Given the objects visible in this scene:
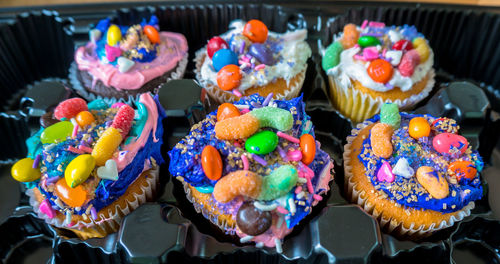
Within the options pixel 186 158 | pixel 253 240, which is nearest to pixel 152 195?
pixel 186 158

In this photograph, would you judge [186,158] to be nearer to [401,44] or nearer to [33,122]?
[33,122]

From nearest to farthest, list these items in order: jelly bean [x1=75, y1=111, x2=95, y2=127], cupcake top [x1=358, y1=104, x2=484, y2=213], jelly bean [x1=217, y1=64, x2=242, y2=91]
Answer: cupcake top [x1=358, y1=104, x2=484, y2=213] → jelly bean [x1=75, y1=111, x2=95, y2=127] → jelly bean [x1=217, y1=64, x2=242, y2=91]

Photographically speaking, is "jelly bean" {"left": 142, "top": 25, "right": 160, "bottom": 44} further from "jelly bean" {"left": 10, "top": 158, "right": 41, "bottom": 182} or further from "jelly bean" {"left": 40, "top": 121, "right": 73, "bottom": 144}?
"jelly bean" {"left": 10, "top": 158, "right": 41, "bottom": 182}

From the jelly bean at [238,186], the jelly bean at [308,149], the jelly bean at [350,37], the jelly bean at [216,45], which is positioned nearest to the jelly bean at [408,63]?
the jelly bean at [350,37]

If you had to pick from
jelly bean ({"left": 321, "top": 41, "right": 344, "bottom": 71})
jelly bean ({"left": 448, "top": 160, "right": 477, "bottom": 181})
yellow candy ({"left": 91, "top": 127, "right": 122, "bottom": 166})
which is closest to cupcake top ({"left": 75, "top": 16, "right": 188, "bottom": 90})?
yellow candy ({"left": 91, "top": 127, "right": 122, "bottom": 166})

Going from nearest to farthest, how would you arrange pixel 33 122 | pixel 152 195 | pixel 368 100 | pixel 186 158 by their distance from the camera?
pixel 186 158 → pixel 152 195 → pixel 33 122 → pixel 368 100

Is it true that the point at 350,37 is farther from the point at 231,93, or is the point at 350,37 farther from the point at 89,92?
the point at 89,92
